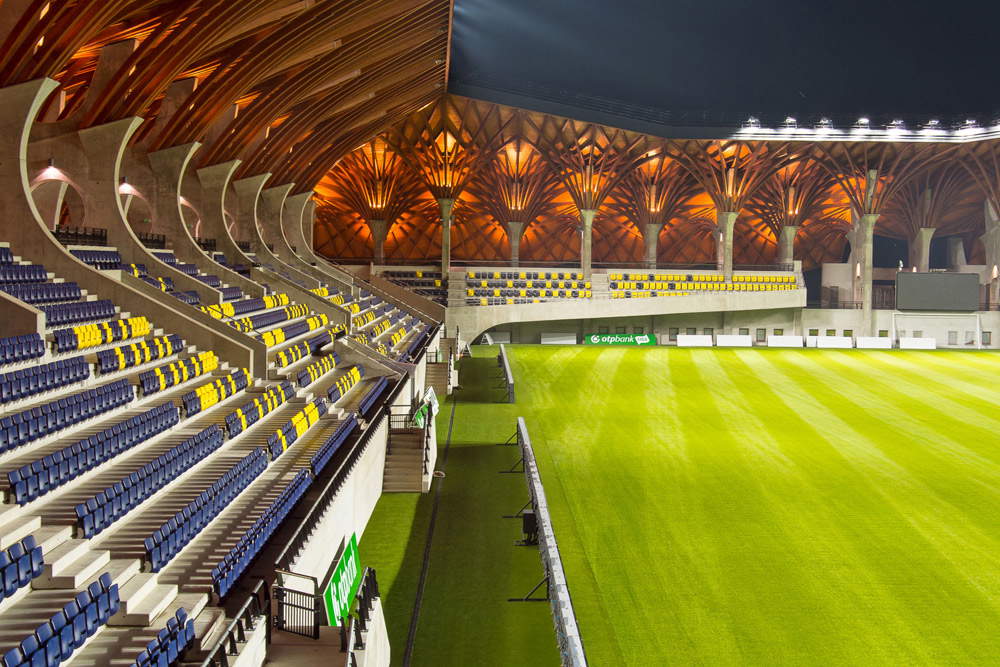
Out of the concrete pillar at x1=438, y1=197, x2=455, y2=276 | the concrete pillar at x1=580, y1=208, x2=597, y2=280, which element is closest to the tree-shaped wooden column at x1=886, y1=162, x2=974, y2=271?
the concrete pillar at x1=580, y1=208, x2=597, y2=280

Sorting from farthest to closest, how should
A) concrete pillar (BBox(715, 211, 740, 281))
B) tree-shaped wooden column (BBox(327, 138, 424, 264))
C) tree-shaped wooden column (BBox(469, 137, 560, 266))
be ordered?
concrete pillar (BBox(715, 211, 740, 281))
tree-shaped wooden column (BBox(469, 137, 560, 266))
tree-shaped wooden column (BBox(327, 138, 424, 264))

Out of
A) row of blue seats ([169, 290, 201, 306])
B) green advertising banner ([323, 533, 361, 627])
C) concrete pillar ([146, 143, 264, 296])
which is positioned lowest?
green advertising banner ([323, 533, 361, 627])

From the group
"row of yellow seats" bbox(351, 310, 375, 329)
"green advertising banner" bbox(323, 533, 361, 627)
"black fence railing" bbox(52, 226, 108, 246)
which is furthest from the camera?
"row of yellow seats" bbox(351, 310, 375, 329)

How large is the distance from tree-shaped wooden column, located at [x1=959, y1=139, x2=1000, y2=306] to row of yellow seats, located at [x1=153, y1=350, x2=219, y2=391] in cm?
5203

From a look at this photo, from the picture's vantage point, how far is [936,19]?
2244 inches

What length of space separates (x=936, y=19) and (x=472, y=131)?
102 ft

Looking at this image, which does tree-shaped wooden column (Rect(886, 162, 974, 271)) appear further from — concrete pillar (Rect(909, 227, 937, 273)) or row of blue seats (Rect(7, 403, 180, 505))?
row of blue seats (Rect(7, 403, 180, 505))

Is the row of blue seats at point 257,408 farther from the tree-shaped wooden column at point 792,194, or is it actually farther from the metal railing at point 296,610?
the tree-shaped wooden column at point 792,194

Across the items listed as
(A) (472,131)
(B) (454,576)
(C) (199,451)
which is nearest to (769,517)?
(B) (454,576)

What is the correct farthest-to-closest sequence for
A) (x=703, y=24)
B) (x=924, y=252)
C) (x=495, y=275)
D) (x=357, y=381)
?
(x=924, y=252), (x=703, y=24), (x=495, y=275), (x=357, y=381)

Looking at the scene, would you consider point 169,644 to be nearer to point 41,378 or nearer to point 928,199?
point 41,378

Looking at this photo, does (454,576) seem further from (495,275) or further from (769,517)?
(495,275)

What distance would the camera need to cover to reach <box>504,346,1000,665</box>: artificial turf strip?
13.0 meters

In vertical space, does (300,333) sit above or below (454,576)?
above
